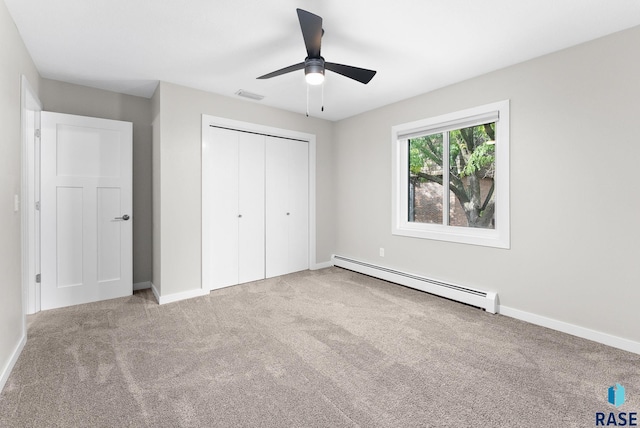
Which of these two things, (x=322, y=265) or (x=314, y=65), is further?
(x=322, y=265)

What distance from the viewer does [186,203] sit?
360 cm

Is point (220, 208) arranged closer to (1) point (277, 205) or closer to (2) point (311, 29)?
(1) point (277, 205)

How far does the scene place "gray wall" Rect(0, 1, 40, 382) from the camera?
2012 millimetres

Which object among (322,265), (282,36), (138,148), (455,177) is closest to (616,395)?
(455,177)

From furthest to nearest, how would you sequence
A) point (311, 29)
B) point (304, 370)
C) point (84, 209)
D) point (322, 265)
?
1. point (322, 265)
2. point (84, 209)
3. point (304, 370)
4. point (311, 29)

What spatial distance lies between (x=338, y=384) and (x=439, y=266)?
223cm

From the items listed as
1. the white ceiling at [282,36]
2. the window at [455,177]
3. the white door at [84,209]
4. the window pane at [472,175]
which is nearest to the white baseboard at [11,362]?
the white door at [84,209]

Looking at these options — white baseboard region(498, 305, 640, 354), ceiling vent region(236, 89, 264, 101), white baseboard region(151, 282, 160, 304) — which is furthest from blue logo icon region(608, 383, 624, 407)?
ceiling vent region(236, 89, 264, 101)

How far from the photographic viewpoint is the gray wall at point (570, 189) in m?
2.38

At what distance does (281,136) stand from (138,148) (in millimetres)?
1860

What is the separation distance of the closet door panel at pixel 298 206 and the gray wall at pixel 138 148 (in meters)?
1.90

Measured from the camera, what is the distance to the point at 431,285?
3.68 metres

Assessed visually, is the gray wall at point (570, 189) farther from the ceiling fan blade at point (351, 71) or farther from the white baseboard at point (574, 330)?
the ceiling fan blade at point (351, 71)

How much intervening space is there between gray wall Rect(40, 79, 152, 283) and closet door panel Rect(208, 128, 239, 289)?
857 mm
